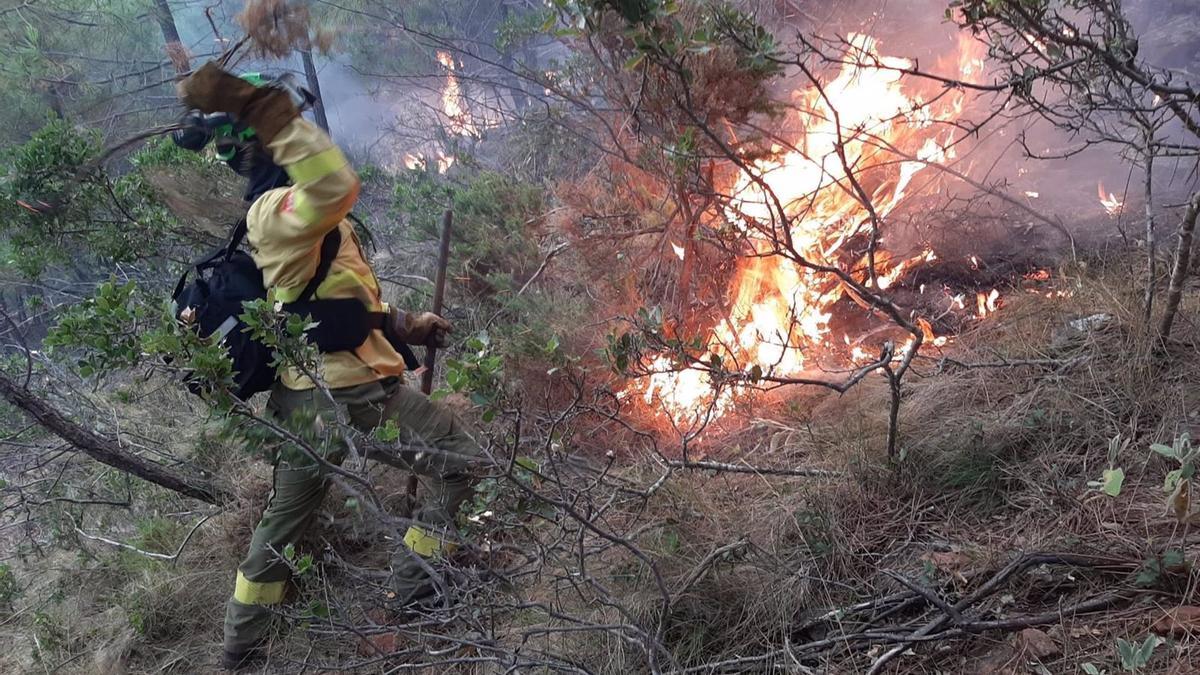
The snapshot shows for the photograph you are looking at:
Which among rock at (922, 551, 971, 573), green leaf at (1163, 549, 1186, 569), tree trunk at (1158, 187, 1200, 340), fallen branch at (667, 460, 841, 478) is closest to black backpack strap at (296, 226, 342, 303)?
fallen branch at (667, 460, 841, 478)

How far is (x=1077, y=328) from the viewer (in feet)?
11.8

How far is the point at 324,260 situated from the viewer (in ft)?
10.6

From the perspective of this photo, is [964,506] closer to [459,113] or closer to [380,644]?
[380,644]

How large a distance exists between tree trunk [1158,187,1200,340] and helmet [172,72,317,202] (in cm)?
332

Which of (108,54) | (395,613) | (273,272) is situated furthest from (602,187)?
(108,54)

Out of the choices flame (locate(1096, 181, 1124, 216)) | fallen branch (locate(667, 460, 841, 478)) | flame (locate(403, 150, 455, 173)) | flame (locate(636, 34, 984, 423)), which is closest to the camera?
fallen branch (locate(667, 460, 841, 478))

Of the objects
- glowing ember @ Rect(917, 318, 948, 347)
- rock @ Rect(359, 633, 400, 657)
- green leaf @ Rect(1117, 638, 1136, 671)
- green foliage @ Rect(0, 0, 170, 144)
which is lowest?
rock @ Rect(359, 633, 400, 657)

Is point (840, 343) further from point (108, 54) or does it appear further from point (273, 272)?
point (108, 54)

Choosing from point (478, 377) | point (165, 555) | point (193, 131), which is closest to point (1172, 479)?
point (478, 377)

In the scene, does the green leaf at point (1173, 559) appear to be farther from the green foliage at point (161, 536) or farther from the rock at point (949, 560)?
Result: the green foliage at point (161, 536)

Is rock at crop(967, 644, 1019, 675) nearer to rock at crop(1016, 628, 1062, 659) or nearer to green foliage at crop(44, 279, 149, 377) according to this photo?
rock at crop(1016, 628, 1062, 659)

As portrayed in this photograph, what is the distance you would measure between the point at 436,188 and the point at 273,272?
5.21 metres

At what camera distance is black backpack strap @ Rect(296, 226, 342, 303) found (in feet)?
10.3

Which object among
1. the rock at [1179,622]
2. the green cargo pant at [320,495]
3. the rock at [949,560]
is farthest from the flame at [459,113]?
the rock at [1179,622]
